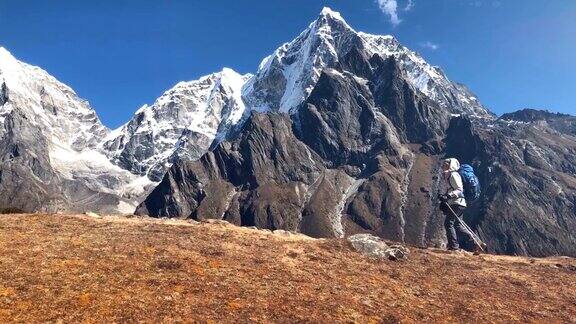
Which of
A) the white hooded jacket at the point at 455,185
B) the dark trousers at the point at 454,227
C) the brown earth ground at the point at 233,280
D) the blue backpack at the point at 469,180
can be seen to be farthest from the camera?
the blue backpack at the point at 469,180

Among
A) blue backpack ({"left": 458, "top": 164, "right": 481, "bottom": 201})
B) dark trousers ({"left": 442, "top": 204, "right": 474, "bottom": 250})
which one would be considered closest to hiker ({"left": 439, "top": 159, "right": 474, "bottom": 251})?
dark trousers ({"left": 442, "top": 204, "right": 474, "bottom": 250})

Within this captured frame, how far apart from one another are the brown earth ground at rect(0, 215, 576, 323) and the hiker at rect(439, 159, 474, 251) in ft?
13.9

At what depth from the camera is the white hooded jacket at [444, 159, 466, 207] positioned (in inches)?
1522

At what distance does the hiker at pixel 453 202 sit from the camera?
127 ft

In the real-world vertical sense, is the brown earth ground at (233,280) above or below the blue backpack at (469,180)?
below

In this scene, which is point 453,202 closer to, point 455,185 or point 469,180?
point 455,185

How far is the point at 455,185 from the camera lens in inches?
1523

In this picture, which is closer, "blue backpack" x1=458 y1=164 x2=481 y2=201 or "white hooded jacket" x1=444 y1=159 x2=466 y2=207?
"white hooded jacket" x1=444 y1=159 x2=466 y2=207

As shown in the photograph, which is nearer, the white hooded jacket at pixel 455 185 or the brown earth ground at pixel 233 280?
the brown earth ground at pixel 233 280

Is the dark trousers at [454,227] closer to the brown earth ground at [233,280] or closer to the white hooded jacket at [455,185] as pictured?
the white hooded jacket at [455,185]

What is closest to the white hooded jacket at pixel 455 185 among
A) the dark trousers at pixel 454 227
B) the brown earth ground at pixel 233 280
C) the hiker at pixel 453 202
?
the hiker at pixel 453 202

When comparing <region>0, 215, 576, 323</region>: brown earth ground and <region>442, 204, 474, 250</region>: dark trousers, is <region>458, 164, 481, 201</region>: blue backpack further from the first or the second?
<region>0, 215, 576, 323</region>: brown earth ground

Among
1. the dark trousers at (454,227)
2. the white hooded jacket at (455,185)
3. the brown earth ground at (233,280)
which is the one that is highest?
the white hooded jacket at (455,185)

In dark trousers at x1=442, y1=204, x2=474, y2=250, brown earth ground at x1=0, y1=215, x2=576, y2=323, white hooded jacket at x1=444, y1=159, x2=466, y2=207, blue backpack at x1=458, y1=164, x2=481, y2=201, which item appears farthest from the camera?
blue backpack at x1=458, y1=164, x2=481, y2=201
